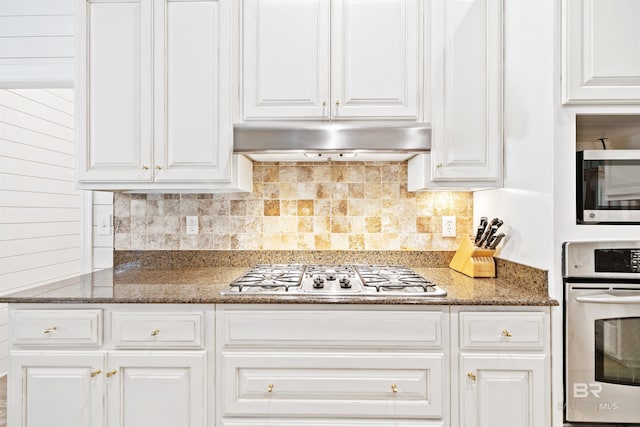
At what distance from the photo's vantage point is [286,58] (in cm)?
190

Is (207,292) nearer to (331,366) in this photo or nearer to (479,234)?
(331,366)

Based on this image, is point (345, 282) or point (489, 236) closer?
point (345, 282)

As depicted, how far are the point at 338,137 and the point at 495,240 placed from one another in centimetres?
92

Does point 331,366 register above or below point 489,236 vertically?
below

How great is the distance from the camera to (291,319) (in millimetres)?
1601

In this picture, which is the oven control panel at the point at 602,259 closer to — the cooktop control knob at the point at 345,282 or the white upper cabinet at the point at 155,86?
the cooktop control knob at the point at 345,282

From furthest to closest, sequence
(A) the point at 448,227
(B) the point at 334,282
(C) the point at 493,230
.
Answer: (A) the point at 448,227
(C) the point at 493,230
(B) the point at 334,282

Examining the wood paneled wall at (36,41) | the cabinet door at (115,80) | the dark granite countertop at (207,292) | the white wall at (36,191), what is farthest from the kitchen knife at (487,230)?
the white wall at (36,191)

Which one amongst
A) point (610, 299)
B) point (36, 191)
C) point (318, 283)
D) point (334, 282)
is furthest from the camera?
point (36, 191)

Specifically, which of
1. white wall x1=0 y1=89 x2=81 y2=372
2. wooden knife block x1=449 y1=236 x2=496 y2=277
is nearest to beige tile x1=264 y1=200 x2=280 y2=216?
wooden knife block x1=449 y1=236 x2=496 y2=277

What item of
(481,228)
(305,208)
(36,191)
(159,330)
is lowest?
(159,330)

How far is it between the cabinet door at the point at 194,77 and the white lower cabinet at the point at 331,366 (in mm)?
828

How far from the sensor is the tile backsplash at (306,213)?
2.29 metres

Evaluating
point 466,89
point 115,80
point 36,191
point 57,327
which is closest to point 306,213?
point 466,89
